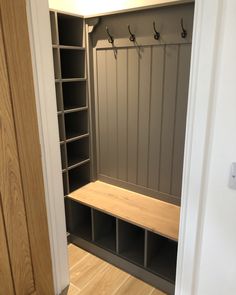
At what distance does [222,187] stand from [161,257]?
3.92ft

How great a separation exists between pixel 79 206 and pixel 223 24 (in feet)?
6.18

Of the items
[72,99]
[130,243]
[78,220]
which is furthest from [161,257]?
[72,99]

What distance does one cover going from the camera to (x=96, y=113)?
229 cm

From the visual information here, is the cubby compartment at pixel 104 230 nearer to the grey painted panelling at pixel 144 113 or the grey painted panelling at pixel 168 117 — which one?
the grey painted panelling at pixel 144 113

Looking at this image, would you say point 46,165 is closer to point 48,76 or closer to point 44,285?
point 48,76

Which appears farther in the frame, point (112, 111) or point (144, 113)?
point (112, 111)

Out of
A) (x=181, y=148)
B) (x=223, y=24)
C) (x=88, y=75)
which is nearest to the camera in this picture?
(x=223, y=24)

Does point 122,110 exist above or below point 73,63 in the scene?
below

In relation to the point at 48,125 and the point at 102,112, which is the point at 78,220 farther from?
the point at 48,125

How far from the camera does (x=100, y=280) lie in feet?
6.44

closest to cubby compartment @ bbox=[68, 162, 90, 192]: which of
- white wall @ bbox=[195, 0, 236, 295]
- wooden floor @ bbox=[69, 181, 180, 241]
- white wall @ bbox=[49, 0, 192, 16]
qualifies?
wooden floor @ bbox=[69, 181, 180, 241]

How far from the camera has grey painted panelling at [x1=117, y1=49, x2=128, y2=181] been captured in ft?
6.59

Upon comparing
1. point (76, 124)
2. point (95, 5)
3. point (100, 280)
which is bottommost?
point (100, 280)

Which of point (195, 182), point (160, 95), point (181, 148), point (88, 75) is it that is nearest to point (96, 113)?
point (88, 75)
